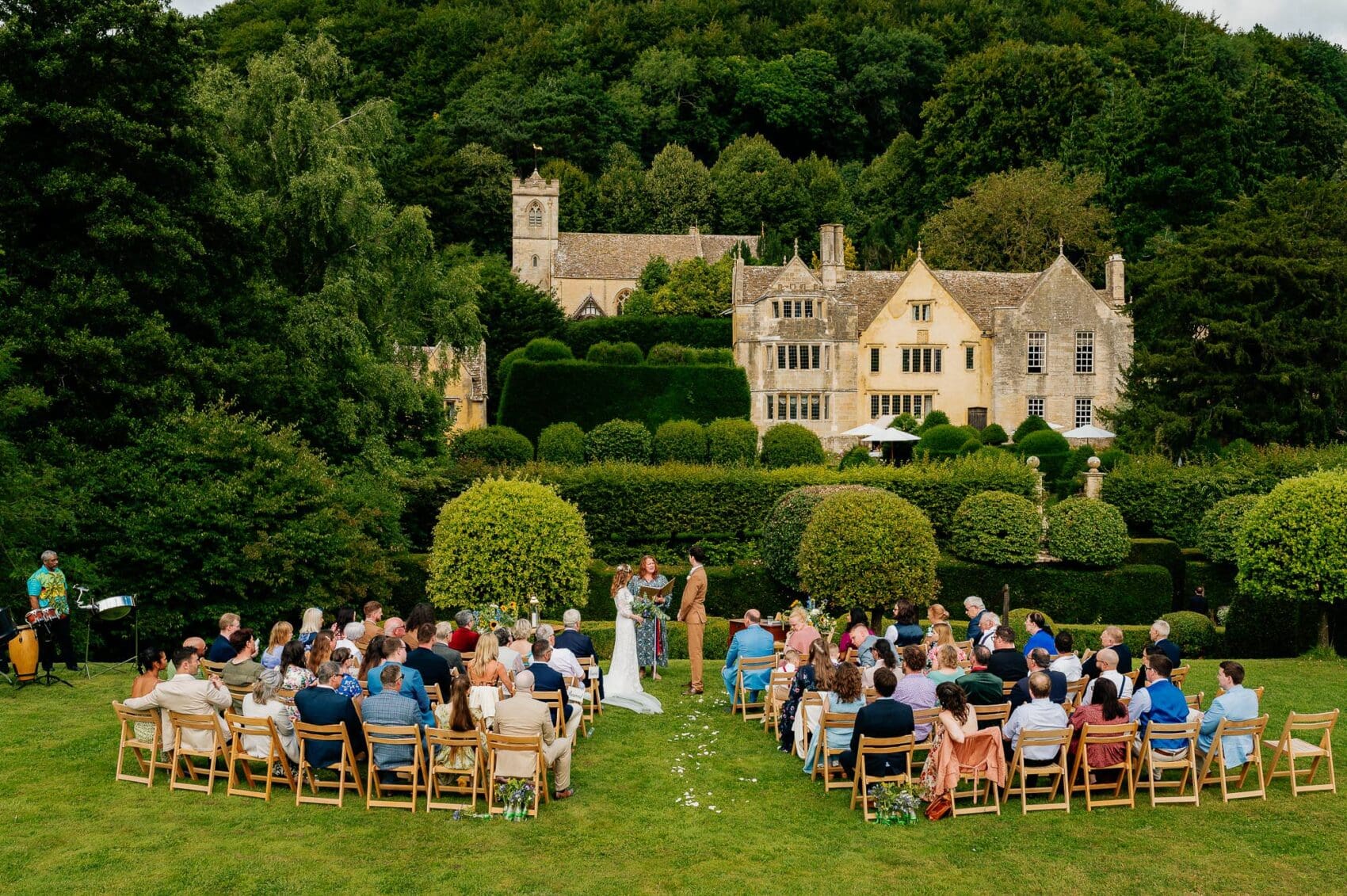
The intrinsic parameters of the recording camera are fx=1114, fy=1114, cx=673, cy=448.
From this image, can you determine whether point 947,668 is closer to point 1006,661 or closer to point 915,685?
point 1006,661

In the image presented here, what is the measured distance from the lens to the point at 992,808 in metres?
11.1

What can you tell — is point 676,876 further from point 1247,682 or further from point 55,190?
point 55,190

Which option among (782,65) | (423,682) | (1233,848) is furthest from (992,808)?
(782,65)

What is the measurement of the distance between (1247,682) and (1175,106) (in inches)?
2255

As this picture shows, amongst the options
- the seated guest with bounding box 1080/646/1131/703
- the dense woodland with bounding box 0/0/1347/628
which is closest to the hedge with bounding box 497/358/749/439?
the dense woodland with bounding box 0/0/1347/628

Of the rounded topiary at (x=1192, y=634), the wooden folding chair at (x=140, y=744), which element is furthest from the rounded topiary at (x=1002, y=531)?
the wooden folding chair at (x=140, y=744)

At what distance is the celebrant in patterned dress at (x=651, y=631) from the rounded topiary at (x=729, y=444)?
25.8 metres

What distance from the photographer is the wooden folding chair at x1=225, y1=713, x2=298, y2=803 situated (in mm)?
10992

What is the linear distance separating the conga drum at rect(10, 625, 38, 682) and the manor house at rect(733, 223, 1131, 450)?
136ft

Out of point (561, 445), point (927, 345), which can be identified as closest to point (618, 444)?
point (561, 445)

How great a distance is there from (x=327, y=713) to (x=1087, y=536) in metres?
21.7

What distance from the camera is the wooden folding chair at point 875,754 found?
35.7ft

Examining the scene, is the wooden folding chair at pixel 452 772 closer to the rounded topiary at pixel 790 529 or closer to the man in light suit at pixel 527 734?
the man in light suit at pixel 527 734

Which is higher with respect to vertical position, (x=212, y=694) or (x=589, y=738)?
(x=212, y=694)
